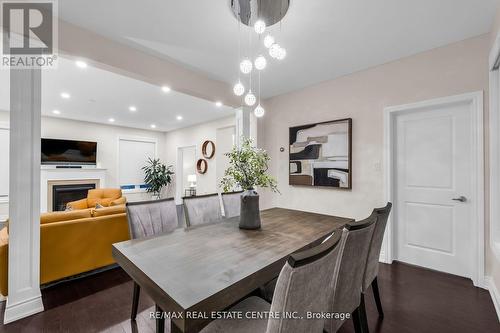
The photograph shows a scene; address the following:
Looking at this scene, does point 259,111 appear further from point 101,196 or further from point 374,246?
point 101,196

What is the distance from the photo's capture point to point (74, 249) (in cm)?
234

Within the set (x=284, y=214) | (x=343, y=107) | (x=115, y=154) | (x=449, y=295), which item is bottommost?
(x=449, y=295)

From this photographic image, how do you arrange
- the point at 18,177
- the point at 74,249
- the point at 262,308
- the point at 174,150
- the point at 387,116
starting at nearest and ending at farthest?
the point at 262,308
the point at 18,177
the point at 74,249
the point at 387,116
the point at 174,150

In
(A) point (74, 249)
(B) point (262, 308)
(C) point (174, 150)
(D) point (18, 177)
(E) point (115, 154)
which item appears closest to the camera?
(B) point (262, 308)

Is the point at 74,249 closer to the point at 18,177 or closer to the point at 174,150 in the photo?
the point at 18,177

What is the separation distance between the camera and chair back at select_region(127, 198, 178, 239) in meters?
1.90

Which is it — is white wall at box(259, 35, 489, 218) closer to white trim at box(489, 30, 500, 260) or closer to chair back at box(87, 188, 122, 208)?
white trim at box(489, 30, 500, 260)

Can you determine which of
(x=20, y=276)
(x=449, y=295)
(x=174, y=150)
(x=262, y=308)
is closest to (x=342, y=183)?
(x=449, y=295)

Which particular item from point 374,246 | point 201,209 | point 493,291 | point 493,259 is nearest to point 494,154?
point 493,259

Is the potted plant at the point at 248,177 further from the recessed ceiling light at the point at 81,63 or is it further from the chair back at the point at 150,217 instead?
the recessed ceiling light at the point at 81,63

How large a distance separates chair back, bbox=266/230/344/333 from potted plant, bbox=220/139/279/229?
1003 millimetres

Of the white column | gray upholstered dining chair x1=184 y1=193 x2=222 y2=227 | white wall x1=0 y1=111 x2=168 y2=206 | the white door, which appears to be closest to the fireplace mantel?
white wall x1=0 y1=111 x2=168 y2=206

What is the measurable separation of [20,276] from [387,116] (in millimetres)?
4146

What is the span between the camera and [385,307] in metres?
1.98
